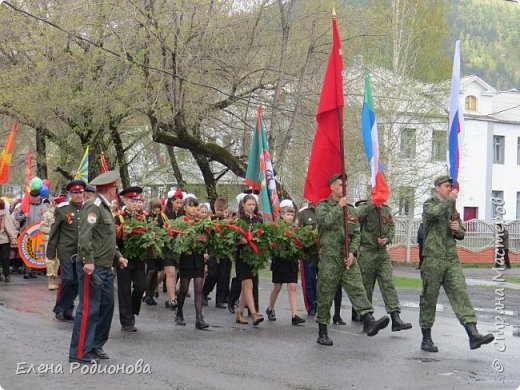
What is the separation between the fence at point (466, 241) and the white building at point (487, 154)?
14.0 metres

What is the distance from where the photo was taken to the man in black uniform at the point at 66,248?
39.0ft

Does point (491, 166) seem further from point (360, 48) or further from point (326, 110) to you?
point (326, 110)

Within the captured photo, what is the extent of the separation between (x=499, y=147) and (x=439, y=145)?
827 inches

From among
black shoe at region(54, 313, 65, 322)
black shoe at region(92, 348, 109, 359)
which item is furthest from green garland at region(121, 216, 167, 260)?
black shoe at region(92, 348, 109, 359)

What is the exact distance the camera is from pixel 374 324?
9.99m

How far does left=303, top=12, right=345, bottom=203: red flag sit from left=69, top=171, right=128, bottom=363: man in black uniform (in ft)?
8.18

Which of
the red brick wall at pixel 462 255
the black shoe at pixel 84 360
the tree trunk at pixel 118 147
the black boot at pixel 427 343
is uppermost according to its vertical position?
the tree trunk at pixel 118 147

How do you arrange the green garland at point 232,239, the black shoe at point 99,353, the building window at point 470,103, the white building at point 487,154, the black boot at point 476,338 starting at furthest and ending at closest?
the building window at point 470,103 → the white building at point 487,154 → the green garland at point 232,239 → the black boot at point 476,338 → the black shoe at point 99,353

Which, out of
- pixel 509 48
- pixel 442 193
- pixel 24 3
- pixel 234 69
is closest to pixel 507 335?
pixel 442 193

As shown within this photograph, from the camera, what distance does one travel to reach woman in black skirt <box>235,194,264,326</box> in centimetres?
1188

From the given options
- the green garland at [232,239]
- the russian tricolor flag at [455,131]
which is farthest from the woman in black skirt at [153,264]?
the russian tricolor flag at [455,131]

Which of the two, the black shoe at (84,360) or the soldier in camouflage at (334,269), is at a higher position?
Result: the soldier in camouflage at (334,269)

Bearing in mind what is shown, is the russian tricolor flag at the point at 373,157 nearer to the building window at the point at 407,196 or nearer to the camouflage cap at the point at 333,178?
the camouflage cap at the point at 333,178

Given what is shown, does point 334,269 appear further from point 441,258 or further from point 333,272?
point 441,258
